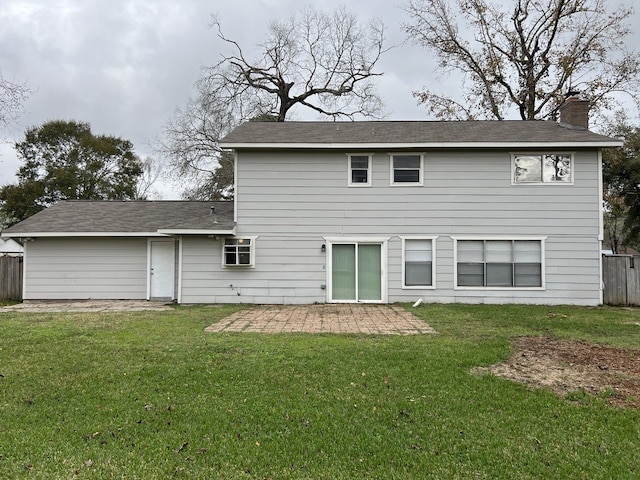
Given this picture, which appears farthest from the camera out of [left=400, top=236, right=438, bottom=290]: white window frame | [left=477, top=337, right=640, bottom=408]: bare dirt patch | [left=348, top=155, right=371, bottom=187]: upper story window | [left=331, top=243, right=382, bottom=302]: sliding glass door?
[left=348, top=155, right=371, bottom=187]: upper story window

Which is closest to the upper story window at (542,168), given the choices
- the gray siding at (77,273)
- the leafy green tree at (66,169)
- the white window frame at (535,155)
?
the white window frame at (535,155)

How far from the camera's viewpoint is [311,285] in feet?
37.8

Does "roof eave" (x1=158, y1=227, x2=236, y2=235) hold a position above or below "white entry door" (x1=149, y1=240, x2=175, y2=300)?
above

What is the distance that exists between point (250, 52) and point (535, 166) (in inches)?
752

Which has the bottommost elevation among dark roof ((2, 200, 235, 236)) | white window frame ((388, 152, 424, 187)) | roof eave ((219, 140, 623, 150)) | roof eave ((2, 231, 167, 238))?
roof eave ((2, 231, 167, 238))

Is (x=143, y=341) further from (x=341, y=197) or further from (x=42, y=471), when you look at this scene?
(x=341, y=197)

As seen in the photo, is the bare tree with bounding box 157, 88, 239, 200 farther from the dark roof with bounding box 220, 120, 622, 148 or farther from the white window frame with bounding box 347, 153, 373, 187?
the white window frame with bounding box 347, 153, 373, 187

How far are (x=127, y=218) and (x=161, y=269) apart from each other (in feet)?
6.98

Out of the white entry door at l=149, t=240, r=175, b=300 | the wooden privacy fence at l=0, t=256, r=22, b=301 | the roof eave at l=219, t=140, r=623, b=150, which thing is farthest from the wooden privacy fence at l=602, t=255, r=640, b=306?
the wooden privacy fence at l=0, t=256, r=22, b=301

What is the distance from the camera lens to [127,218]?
12.9 m

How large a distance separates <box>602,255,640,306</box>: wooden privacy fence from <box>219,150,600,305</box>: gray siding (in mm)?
926

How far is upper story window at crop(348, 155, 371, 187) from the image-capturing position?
1162 cm

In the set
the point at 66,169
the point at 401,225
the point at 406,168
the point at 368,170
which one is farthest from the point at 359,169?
the point at 66,169

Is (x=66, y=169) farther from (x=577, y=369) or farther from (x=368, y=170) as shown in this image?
(x=577, y=369)
